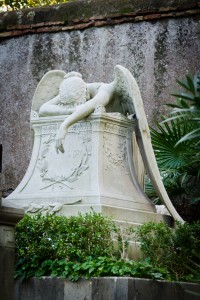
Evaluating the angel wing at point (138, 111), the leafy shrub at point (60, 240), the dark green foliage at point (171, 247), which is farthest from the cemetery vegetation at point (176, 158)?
the leafy shrub at point (60, 240)

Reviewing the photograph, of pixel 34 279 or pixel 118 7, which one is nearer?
pixel 34 279

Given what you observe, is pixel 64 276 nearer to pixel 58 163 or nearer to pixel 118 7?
pixel 58 163

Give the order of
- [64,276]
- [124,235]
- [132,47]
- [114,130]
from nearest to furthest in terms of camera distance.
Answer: [64,276], [124,235], [114,130], [132,47]

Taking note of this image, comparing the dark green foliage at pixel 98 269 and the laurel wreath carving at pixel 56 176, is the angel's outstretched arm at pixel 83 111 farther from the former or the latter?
the dark green foliage at pixel 98 269

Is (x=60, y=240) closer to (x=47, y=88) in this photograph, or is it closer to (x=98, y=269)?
(x=98, y=269)

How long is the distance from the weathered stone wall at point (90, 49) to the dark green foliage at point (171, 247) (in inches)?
145

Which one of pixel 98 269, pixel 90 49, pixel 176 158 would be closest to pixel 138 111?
pixel 176 158

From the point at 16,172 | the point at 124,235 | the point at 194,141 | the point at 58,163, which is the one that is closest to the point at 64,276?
the point at 124,235

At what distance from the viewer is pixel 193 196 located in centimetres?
1231

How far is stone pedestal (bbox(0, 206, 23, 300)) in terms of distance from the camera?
704 centimetres

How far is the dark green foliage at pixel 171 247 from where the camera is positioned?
922 centimetres

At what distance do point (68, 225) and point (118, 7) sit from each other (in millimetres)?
5251

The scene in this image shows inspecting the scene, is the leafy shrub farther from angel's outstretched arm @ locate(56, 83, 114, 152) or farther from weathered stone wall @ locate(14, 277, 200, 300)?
angel's outstretched arm @ locate(56, 83, 114, 152)

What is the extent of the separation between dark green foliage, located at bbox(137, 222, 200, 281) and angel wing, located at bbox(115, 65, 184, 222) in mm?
632
